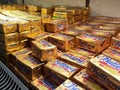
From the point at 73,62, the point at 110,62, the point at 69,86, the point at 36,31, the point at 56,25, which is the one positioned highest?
the point at 56,25

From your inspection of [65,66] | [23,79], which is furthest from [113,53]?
[23,79]

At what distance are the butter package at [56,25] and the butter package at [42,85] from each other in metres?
0.89

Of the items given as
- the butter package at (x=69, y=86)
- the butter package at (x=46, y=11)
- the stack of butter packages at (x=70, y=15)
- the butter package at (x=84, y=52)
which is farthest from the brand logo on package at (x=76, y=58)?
the butter package at (x=46, y=11)

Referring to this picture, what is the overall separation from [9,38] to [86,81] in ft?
4.11

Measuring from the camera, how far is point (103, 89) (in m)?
1.26

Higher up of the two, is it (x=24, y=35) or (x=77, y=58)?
(x=24, y=35)

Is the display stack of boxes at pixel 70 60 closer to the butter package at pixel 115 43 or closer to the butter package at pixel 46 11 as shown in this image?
the butter package at pixel 115 43

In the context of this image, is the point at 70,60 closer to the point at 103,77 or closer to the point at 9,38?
the point at 103,77

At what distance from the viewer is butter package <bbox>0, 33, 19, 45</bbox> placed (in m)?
2.09

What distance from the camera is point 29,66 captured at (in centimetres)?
170

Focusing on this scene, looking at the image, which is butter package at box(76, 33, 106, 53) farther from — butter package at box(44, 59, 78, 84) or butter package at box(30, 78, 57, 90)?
butter package at box(30, 78, 57, 90)

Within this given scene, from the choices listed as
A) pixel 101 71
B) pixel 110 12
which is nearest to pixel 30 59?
pixel 101 71

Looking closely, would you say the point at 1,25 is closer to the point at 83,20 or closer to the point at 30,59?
the point at 30,59

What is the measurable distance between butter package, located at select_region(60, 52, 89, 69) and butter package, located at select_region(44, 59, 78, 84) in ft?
0.19
